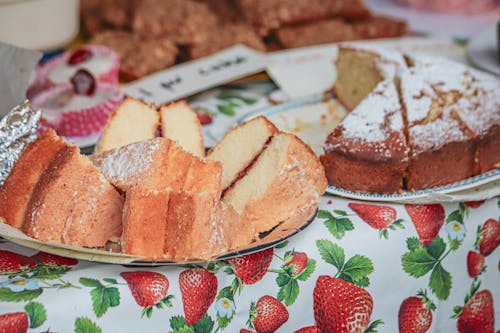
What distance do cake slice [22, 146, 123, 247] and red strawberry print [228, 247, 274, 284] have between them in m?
0.25

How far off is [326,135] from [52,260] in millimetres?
865

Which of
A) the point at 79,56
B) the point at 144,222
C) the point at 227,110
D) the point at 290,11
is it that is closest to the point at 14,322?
the point at 144,222

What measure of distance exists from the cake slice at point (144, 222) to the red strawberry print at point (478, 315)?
2.66ft

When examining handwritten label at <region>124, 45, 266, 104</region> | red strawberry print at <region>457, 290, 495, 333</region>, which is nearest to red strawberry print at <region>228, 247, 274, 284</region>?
red strawberry print at <region>457, 290, 495, 333</region>

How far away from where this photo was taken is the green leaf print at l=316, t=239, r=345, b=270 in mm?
1392

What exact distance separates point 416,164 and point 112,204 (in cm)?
74

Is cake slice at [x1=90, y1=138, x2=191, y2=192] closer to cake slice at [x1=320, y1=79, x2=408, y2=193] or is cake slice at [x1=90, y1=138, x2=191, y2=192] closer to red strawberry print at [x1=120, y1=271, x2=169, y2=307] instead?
red strawberry print at [x1=120, y1=271, x2=169, y2=307]

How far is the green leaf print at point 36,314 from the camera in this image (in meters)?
1.12

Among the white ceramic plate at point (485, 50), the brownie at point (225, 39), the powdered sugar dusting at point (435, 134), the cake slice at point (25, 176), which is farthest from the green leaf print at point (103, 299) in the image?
the white ceramic plate at point (485, 50)

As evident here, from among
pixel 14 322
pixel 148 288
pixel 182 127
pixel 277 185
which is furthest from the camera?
pixel 182 127

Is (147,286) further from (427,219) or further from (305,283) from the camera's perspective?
(427,219)

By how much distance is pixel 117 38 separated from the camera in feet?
8.14

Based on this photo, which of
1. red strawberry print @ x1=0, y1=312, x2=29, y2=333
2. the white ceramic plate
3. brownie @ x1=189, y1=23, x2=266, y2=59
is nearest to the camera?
red strawberry print @ x1=0, y1=312, x2=29, y2=333

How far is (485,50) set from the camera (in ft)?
7.98
